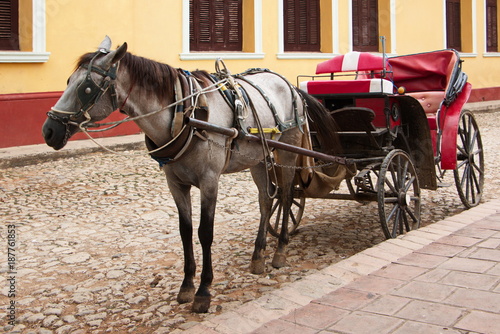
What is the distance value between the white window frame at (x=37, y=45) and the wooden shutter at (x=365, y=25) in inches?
325

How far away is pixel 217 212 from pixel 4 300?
290 centimetres

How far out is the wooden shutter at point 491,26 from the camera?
2056cm

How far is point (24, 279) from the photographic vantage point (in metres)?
4.73

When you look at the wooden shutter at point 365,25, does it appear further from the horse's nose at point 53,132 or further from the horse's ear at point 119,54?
the horse's nose at point 53,132

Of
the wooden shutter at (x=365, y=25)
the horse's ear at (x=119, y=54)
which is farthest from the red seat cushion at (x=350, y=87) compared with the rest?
the wooden shutter at (x=365, y=25)

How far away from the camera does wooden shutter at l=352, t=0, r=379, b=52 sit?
16.0 metres

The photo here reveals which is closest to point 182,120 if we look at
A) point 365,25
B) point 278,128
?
point 278,128

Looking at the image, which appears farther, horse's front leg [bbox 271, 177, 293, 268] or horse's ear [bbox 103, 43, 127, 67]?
horse's front leg [bbox 271, 177, 293, 268]

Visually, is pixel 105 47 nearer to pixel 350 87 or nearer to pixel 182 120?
pixel 182 120

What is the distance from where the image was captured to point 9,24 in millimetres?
10445

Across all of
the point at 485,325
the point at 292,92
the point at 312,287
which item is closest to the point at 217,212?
the point at 292,92

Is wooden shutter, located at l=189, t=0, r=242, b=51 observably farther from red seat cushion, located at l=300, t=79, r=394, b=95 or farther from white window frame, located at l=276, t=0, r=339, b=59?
red seat cushion, located at l=300, t=79, r=394, b=95

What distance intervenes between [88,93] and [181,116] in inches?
24.1

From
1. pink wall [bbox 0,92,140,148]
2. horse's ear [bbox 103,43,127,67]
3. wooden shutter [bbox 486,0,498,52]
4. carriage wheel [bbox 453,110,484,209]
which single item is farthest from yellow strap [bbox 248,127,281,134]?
wooden shutter [bbox 486,0,498,52]
